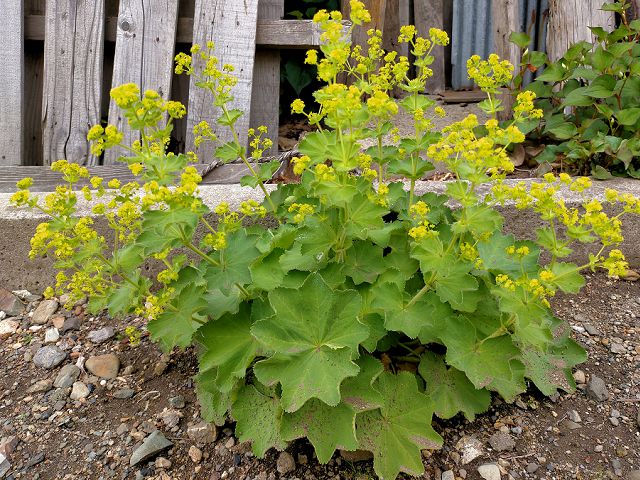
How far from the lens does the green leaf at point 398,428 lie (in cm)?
171

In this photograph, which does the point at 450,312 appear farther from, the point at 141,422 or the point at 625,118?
the point at 625,118

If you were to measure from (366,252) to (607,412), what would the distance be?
1.02m

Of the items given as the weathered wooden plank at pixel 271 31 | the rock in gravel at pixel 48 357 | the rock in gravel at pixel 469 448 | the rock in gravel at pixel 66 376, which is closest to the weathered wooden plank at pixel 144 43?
the weathered wooden plank at pixel 271 31

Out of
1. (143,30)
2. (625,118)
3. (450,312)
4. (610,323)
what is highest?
(143,30)

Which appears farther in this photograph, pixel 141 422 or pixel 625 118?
pixel 625 118

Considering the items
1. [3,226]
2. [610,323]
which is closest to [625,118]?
[610,323]

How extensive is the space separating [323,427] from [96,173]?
222 centimetres

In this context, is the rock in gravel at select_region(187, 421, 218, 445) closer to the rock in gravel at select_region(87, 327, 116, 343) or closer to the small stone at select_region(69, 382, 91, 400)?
the small stone at select_region(69, 382, 91, 400)

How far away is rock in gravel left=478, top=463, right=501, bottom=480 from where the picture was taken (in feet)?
5.86

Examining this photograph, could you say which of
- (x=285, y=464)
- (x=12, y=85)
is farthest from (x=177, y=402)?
(x=12, y=85)

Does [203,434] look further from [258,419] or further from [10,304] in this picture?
[10,304]

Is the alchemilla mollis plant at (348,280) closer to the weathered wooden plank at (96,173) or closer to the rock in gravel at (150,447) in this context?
the rock in gravel at (150,447)

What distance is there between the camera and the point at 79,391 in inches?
86.4

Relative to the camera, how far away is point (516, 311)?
60.9 inches
